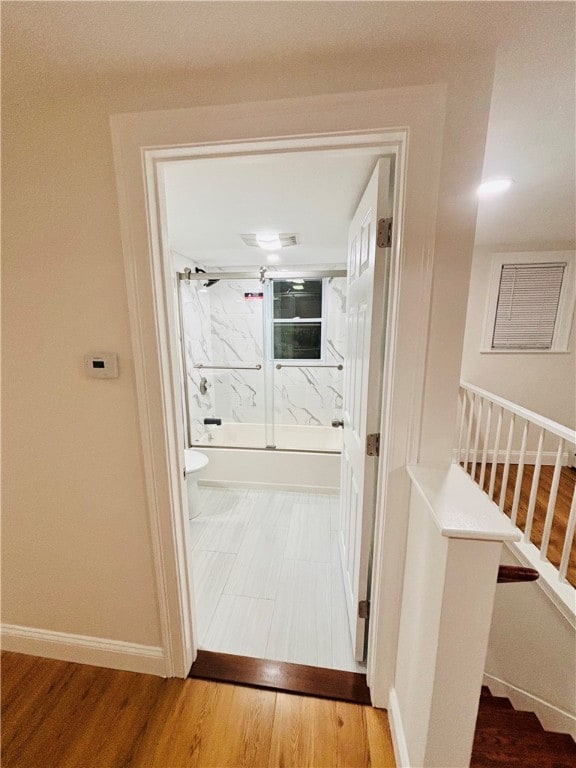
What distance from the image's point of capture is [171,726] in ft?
3.54

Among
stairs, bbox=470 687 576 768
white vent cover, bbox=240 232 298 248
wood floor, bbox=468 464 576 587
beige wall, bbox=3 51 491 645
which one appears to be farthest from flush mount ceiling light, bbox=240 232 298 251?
stairs, bbox=470 687 576 768

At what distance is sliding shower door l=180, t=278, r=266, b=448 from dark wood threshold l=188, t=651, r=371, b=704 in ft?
6.40

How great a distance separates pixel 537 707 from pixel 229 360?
3.60 metres

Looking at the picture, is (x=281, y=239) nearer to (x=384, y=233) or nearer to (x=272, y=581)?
(x=384, y=233)

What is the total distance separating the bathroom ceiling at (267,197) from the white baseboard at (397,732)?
1.92 m

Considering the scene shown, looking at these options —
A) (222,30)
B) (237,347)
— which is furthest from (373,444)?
(237,347)

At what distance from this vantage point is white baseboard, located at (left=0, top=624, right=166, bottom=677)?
1248 millimetres

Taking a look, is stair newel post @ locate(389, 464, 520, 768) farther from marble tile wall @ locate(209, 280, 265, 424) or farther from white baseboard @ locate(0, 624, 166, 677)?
marble tile wall @ locate(209, 280, 265, 424)

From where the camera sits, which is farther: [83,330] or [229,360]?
[229,360]

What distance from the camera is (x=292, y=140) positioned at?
2.79ft

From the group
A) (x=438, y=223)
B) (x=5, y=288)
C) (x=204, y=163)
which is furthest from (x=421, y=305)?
(x=5, y=288)

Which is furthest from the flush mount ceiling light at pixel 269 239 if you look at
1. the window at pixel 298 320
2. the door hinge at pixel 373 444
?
the door hinge at pixel 373 444

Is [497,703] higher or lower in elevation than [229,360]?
lower

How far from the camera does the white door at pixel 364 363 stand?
0.98 m
